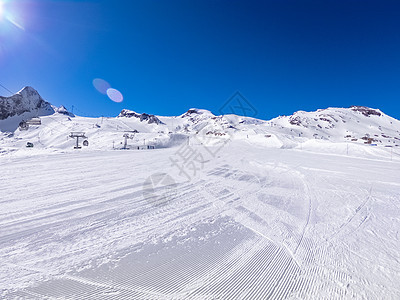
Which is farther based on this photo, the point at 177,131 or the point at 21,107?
the point at 177,131

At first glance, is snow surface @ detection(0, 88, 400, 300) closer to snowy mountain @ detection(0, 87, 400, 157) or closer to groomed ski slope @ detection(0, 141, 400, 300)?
groomed ski slope @ detection(0, 141, 400, 300)

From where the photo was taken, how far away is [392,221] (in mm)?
3158

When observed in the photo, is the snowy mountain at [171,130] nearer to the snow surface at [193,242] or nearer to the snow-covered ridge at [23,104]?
the snow-covered ridge at [23,104]

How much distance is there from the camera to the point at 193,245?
233cm

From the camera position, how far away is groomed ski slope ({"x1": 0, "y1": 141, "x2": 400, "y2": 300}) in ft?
5.54

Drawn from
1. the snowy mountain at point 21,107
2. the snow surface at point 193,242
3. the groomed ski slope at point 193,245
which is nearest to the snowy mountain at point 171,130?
the snowy mountain at point 21,107

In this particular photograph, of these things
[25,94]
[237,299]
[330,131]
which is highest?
[25,94]

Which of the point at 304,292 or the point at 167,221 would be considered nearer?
the point at 304,292

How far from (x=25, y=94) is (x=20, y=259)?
450ft

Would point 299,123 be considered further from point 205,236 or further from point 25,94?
point 25,94

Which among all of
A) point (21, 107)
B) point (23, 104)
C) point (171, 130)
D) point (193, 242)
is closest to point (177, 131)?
point (171, 130)

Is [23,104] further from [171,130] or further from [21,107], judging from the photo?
[171,130]

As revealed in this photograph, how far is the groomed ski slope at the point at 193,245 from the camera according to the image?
66.4 inches

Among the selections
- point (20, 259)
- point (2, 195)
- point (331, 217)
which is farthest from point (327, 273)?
point (2, 195)
